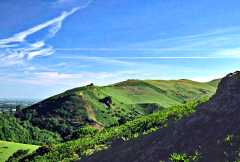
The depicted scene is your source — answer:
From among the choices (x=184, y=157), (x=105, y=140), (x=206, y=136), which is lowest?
(x=105, y=140)

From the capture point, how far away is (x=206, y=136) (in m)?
28.4

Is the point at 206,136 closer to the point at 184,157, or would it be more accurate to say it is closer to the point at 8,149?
the point at 184,157

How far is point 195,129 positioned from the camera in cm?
3028

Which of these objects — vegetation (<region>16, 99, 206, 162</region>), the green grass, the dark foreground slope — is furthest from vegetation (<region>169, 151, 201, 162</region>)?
the green grass

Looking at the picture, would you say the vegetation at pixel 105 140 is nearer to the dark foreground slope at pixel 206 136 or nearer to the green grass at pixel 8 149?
the dark foreground slope at pixel 206 136

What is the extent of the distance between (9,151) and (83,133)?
163 ft

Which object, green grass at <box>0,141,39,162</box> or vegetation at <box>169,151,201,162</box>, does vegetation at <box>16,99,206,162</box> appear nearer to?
vegetation at <box>169,151,201,162</box>

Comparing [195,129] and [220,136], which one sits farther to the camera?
[195,129]

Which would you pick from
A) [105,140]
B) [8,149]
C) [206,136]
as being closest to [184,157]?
[206,136]

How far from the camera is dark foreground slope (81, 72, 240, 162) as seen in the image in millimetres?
25922

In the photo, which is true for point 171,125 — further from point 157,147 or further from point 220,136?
point 220,136

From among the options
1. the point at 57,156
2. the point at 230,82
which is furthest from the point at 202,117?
the point at 57,156

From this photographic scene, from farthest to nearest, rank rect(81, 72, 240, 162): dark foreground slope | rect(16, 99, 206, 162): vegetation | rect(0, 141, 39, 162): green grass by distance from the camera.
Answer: rect(0, 141, 39, 162): green grass → rect(16, 99, 206, 162): vegetation → rect(81, 72, 240, 162): dark foreground slope

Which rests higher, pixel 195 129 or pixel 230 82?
pixel 230 82
